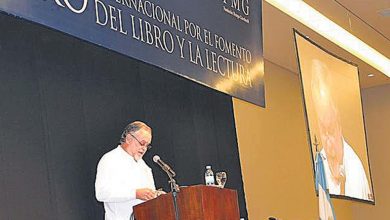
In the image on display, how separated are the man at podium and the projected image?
189cm

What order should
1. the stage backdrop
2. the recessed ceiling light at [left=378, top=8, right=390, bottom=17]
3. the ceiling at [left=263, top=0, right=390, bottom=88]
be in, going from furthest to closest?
the recessed ceiling light at [left=378, top=8, right=390, bottom=17]
the ceiling at [left=263, top=0, right=390, bottom=88]
the stage backdrop

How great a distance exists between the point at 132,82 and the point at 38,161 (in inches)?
47.7

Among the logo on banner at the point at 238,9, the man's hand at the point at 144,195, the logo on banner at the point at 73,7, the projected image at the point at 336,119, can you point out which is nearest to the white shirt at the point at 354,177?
the projected image at the point at 336,119

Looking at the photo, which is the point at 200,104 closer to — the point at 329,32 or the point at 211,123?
the point at 211,123

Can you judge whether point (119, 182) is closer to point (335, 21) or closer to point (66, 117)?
point (66, 117)

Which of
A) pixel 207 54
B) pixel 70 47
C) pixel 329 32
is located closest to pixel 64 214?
pixel 70 47

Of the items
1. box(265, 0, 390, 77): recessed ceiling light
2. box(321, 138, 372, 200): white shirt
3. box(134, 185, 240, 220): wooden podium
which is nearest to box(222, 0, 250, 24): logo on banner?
box(265, 0, 390, 77): recessed ceiling light

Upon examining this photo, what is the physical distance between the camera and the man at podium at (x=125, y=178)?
3930 millimetres

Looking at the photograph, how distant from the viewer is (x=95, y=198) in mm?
4328

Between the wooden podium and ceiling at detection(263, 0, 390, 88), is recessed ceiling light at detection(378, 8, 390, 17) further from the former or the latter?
the wooden podium

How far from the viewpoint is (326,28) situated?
628cm

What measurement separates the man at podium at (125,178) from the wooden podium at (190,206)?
110 millimetres

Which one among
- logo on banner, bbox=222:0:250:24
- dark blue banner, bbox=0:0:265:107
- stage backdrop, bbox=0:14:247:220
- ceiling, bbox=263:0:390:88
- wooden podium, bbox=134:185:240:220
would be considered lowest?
wooden podium, bbox=134:185:240:220

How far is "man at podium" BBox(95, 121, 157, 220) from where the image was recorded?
3.93m
